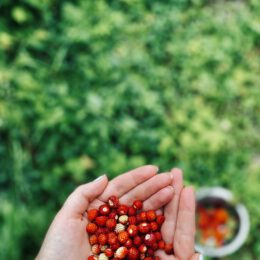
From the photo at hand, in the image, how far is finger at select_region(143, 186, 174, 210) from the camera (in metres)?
3.06

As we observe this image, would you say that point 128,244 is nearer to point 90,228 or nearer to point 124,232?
point 124,232

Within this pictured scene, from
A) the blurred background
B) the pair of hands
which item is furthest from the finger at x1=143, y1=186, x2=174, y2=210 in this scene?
the blurred background

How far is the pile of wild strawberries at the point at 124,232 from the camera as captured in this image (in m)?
3.07

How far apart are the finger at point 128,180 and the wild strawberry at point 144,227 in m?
0.27

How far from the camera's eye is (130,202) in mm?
3246

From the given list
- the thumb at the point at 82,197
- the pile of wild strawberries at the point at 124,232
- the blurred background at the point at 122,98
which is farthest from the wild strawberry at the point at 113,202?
the blurred background at the point at 122,98

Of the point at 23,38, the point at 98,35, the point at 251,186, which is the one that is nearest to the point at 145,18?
the point at 98,35

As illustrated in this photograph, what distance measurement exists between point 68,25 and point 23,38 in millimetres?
461

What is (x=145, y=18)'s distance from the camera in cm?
456

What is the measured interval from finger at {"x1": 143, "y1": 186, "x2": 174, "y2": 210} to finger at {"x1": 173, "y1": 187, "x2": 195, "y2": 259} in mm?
91

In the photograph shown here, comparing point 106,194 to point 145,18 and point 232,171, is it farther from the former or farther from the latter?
point 145,18

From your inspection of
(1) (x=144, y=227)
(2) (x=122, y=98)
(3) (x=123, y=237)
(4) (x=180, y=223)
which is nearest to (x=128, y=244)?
(3) (x=123, y=237)

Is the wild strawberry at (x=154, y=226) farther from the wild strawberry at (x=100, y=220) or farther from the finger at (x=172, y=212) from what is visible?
the wild strawberry at (x=100, y=220)

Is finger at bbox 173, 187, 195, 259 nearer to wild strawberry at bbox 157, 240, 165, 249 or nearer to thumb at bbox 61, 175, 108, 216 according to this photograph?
wild strawberry at bbox 157, 240, 165, 249
